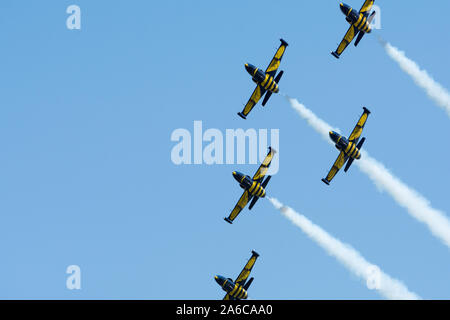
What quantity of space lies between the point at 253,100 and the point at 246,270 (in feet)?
83.7

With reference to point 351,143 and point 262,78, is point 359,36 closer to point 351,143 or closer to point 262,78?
point 351,143

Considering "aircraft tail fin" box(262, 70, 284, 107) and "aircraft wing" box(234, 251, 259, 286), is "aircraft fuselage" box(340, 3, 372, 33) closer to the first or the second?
"aircraft tail fin" box(262, 70, 284, 107)

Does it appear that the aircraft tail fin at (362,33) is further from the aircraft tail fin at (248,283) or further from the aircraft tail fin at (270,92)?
the aircraft tail fin at (248,283)

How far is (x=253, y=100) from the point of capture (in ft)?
472

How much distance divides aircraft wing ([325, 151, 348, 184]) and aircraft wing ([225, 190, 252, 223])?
13.6m

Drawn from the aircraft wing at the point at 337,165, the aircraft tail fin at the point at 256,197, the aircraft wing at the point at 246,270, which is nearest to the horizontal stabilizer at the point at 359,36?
the aircraft wing at the point at 337,165

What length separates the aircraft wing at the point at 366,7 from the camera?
145625 millimetres

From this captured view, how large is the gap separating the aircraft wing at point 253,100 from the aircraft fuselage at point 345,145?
12014 millimetres

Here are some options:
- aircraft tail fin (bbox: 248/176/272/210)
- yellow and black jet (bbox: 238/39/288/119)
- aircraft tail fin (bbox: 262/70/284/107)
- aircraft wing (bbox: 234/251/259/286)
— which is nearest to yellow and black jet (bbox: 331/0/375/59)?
yellow and black jet (bbox: 238/39/288/119)
